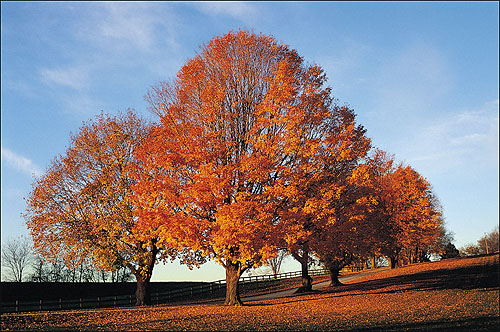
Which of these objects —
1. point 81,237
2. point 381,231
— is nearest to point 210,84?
point 81,237

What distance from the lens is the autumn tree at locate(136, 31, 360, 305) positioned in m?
20.6

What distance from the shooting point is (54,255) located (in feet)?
102

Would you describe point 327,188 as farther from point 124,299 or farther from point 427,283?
point 124,299

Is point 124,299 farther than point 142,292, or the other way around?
point 124,299

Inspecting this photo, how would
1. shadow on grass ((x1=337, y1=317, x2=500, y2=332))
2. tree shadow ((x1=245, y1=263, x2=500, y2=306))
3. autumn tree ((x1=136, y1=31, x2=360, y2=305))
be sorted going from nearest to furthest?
shadow on grass ((x1=337, y1=317, x2=500, y2=332))
autumn tree ((x1=136, y1=31, x2=360, y2=305))
tree shadow ((x1=245, y1=263, x2=500, y2=306))

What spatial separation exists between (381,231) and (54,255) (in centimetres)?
2868

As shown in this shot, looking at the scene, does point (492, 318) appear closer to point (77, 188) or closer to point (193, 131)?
point (193, 131)

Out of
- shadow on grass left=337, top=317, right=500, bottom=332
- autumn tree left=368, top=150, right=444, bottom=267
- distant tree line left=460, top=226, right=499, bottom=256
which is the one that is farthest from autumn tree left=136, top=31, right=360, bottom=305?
distant tree line left=460, top=226, right=499, bottom=256

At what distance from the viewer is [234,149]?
23062 mm

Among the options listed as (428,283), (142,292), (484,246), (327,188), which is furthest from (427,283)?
(484,246)

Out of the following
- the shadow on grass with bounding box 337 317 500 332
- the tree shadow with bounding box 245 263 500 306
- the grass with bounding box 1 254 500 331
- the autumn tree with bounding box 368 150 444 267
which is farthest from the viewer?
the autumn tree with bounding box 368 150 444 267

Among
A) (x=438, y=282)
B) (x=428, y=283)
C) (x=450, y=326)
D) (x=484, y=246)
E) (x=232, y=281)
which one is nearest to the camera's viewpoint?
(x=450, y=326)

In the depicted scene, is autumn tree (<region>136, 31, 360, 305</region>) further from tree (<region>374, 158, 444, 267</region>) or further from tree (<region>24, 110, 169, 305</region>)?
tree (<region>374, 158, 444, 267</region>)

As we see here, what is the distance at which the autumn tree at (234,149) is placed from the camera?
20.6 m
